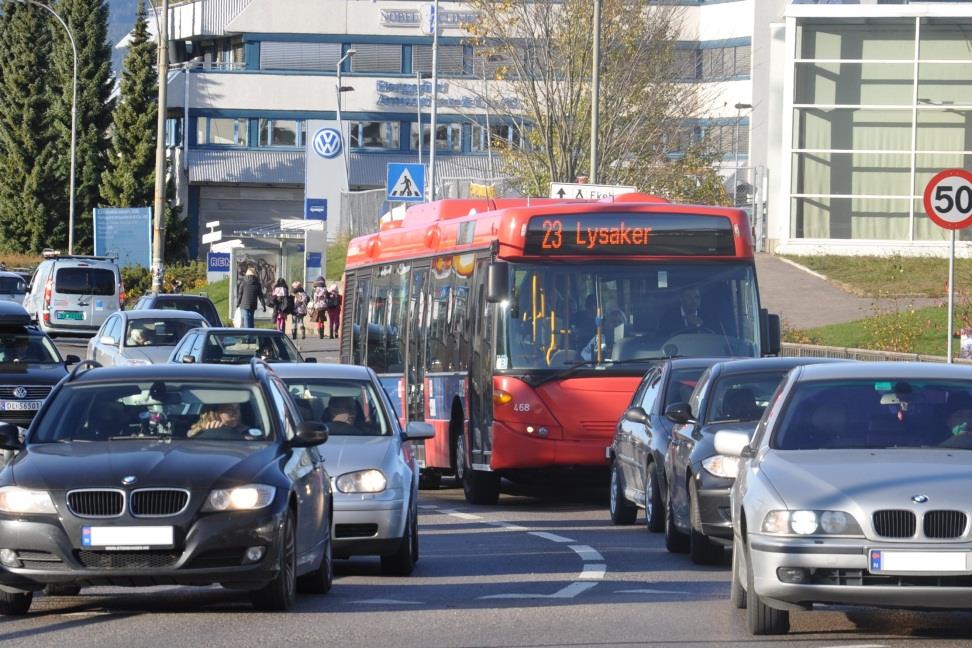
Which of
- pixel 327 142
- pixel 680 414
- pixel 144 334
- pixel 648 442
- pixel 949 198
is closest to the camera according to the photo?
pixel 680 414

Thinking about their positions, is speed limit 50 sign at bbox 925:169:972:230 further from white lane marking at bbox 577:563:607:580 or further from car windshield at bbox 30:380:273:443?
car windshield at bbox 30:380:273:443

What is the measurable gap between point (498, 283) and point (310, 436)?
805 centimetres

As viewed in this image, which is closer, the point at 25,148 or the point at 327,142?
the point at 327,142

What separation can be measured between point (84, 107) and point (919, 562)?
292 ft

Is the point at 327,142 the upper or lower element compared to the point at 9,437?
upper

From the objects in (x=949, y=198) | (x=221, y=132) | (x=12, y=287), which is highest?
(x=221, y=132)

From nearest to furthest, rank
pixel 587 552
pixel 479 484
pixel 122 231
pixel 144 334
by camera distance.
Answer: pixel 587 552 → pixel 479 484 → pixel 144 334 → pixel 122 231

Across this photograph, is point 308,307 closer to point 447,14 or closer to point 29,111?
point 447,14

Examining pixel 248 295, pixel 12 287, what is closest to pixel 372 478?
pixel 248 295

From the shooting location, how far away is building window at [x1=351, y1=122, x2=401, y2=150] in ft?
304

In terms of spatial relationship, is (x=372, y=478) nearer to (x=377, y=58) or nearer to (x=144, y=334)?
(x=144, y=334)

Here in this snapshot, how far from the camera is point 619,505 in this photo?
17.9m

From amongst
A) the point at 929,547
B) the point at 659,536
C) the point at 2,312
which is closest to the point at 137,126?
the point at 2,312

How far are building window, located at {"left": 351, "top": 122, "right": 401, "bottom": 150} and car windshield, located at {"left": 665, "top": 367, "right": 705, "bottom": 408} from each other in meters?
76.3
